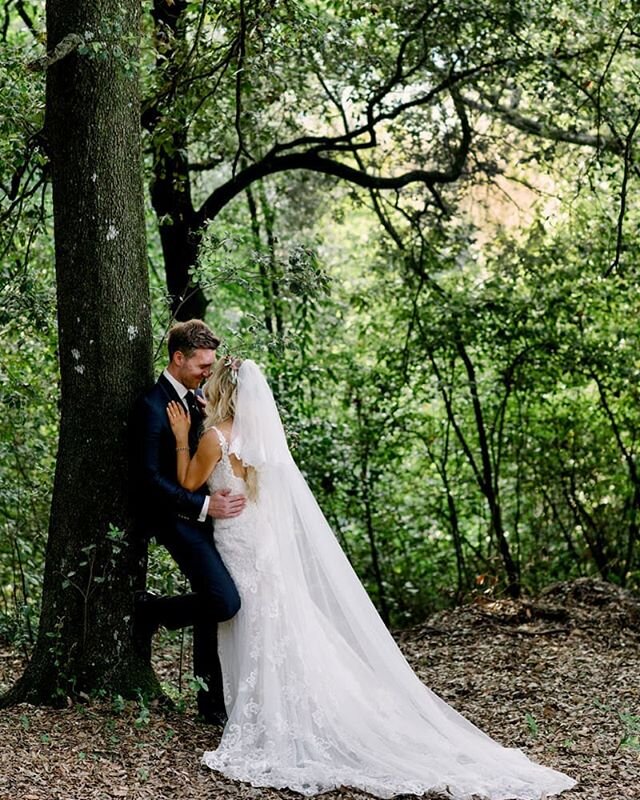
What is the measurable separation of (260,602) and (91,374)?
1.42 m

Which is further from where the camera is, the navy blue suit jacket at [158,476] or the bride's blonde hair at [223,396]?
the bride's blonde hair at [223,396]

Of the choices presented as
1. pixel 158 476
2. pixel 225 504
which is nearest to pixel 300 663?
pixel 225 504

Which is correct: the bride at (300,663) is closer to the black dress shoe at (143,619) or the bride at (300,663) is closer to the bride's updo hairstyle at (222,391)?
the bride's updo hairstyle at (222,391)

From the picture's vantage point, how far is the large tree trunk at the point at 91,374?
5.39 m

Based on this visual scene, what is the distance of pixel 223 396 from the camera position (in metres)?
5.52

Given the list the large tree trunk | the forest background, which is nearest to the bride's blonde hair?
the large tree trunk

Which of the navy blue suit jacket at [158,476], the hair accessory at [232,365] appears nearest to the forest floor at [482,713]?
the navy blue suit jacket at [158,476]

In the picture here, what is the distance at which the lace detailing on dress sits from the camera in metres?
4.71

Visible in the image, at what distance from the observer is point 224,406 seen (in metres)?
5.50

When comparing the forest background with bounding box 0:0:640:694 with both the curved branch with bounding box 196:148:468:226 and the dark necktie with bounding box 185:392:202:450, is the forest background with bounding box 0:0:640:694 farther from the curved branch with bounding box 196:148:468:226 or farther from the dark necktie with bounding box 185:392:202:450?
the dark necktie with bounding box 185:392:202:450

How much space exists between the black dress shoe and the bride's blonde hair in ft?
2.49

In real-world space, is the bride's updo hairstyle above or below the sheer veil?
above

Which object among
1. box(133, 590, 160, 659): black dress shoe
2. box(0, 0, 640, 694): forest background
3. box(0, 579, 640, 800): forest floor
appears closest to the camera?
box(0, 579, 640, 800): forest floor

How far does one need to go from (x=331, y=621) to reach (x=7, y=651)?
361cm
